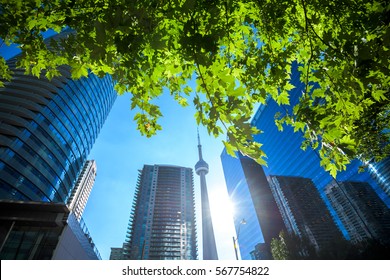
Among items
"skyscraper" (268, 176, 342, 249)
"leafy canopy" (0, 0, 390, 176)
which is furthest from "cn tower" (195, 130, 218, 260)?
"leafy canopy" (0, 0, 390, 176)

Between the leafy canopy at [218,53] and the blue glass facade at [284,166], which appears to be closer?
the leafy canopy at [218,53]

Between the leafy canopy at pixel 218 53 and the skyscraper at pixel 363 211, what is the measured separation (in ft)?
254

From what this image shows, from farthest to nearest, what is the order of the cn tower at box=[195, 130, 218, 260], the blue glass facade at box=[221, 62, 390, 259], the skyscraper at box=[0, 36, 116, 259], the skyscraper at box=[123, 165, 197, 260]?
1. the skyscraper at box=[123, 165, 197, 260]
2. the cn tower at box=[195, 130, 218, 260]
3. the blue glass facade at box=[221, 62, 390, 259]
4. the skyscraper at box=[0, 36, 116, 259]

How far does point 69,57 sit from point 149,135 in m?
1.61

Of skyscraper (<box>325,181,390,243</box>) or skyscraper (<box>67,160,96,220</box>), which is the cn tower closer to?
skyscraper (<box>325,181,390,243</box>)

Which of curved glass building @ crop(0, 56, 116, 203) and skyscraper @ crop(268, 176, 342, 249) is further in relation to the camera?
skyscraper @ crop(268, 176, 342, 249)

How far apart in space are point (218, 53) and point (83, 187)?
635ft

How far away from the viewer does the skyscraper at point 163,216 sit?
146 meters

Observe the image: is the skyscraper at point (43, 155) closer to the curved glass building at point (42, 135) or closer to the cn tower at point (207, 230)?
the curved glass building at point (42, 135)

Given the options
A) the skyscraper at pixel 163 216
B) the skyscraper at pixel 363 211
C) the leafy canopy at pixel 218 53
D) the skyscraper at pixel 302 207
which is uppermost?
the skyscraper at pixel 163 216

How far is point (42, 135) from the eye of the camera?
148 feet

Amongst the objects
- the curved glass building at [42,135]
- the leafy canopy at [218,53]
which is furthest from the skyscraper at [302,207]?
the leafy canopy at [218,53]

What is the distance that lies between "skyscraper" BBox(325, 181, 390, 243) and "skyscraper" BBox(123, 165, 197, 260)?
99.9 meters

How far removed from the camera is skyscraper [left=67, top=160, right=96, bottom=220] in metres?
165
